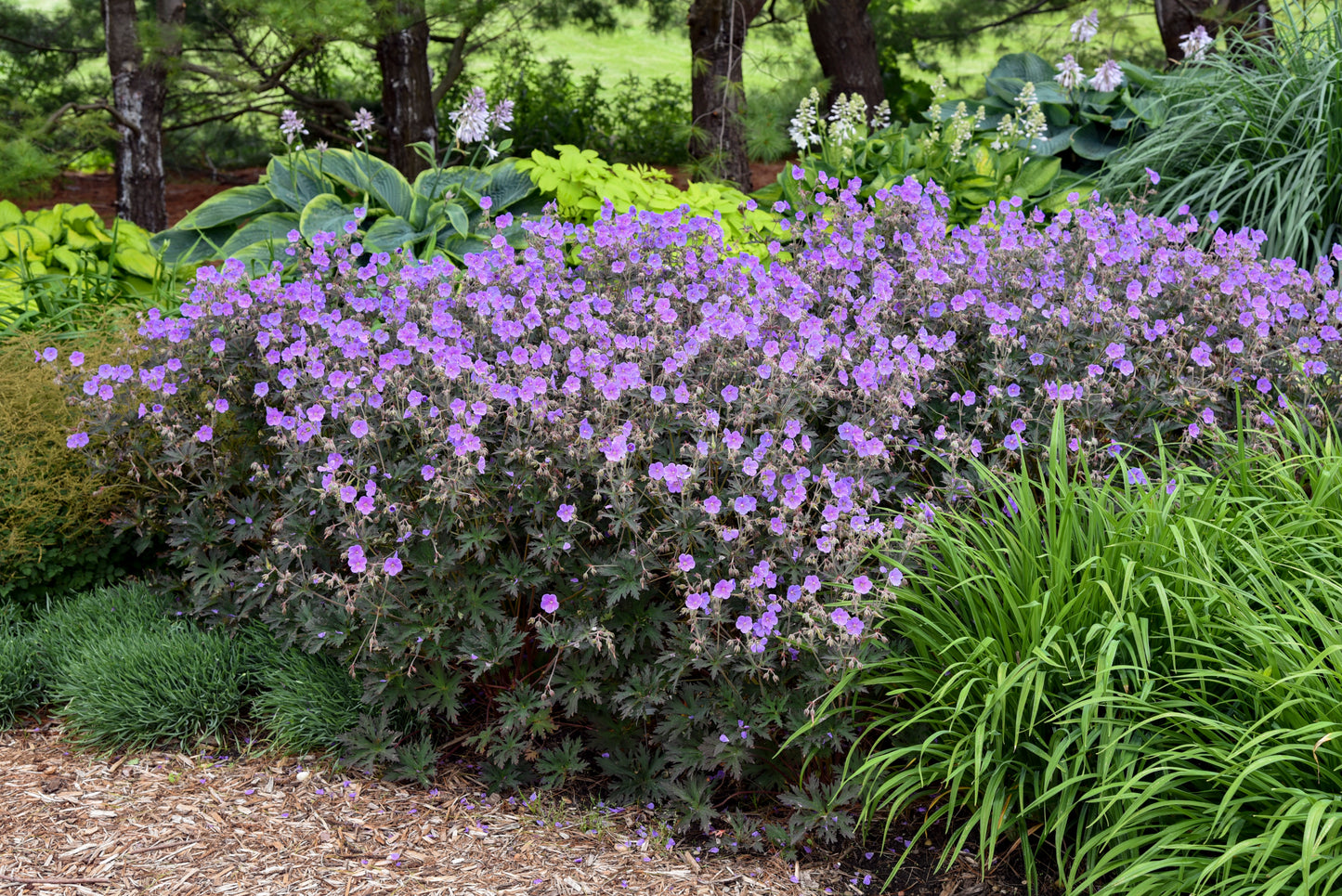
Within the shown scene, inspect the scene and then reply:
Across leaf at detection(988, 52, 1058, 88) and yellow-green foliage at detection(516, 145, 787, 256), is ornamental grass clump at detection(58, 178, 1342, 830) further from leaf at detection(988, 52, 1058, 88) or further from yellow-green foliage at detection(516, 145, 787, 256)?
leaf at detection(988, 52, 1058, 88)

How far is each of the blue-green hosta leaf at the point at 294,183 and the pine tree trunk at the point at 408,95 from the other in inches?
55.0

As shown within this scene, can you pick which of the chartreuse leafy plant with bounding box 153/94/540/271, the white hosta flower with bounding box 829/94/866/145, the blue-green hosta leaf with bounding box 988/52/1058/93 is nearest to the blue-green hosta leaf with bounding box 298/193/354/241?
the chartreuse leafy plant with bounding box 153/94/540/271

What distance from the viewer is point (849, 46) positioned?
8.49 metres

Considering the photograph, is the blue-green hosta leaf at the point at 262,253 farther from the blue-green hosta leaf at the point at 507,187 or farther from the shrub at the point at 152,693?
the shrub at the point at 152,693

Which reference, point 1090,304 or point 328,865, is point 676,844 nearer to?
point 328,865

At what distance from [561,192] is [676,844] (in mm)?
3156

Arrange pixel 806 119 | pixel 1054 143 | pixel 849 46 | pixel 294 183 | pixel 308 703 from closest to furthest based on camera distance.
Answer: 1. pixel 308 703
2. pixel 294 183
3. pixel 806 119
4. pixel 1054 143
5. pixel 849 46

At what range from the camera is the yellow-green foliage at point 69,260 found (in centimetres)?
479

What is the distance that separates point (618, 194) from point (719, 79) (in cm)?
208

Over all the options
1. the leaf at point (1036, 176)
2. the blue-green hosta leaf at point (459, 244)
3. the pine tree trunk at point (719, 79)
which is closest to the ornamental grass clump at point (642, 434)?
the blue-green hosta leaf at point (459, 244)

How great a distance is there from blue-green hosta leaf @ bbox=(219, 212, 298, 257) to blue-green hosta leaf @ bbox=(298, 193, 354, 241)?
0.23 ft

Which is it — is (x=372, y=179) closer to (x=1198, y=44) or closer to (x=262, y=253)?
(x=262, y=253)

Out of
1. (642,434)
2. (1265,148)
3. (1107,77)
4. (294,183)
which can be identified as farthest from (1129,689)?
(1107,77)

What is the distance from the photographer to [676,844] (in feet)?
8.42
